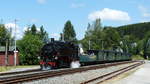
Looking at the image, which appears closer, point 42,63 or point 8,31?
point 42,63

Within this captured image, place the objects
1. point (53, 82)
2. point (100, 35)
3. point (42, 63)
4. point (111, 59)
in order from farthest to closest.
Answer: point (100, 35) → point (111, 59) → point (42, 63) → point (53, 82)

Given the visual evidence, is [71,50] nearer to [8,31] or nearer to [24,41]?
[24,41]

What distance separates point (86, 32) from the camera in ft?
502

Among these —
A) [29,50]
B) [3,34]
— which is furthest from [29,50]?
[3,34]

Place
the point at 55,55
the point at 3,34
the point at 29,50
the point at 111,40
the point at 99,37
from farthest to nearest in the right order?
the point at 111,40
the point at 99,37
the point at 3,34
the point at 29,50
the point at 55,55

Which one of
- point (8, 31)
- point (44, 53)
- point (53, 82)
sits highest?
point (8, 31)

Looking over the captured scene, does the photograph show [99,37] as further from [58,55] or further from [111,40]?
[58,55]

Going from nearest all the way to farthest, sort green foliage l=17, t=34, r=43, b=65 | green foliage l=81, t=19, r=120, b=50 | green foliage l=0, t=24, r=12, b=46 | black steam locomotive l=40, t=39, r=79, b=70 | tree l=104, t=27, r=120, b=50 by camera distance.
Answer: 1. black steam locomotive l=40, t=39, r=79, b=70
2. green foliage l=17, t=34, r=43, b=65
3. green foliage l=0, t=24, r=12, b=46
4. green foliage l=81, t=19, r=120, b=50
5. tree l=104, t=27, r=120, b=50

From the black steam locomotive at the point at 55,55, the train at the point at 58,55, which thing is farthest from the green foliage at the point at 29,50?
the black steam locomotive at the point at 55,55

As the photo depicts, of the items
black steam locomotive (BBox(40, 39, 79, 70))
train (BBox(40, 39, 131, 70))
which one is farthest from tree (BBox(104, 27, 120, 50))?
black steam locomotive (BBox(40, 39, 79, 70))

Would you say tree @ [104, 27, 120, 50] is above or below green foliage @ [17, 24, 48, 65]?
above

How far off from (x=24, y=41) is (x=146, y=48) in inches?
4126

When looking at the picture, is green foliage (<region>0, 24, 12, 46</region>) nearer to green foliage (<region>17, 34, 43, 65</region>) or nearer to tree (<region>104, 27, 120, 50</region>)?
green foliage (<region>17, 34, 43, 65</region>)

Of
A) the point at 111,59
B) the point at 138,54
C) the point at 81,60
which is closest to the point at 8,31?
the point at 111,59
